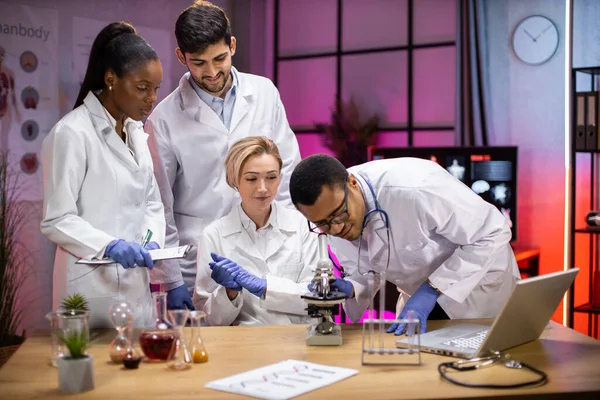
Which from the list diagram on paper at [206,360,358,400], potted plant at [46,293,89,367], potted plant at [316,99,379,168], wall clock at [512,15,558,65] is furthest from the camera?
potted plant at [316,99,379,168]

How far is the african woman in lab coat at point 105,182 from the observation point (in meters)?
2.30

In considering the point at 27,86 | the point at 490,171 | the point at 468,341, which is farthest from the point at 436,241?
the point at 27,86

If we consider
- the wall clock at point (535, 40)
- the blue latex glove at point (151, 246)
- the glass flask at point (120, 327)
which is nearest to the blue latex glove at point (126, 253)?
the blue latex glove at point (151, 246)

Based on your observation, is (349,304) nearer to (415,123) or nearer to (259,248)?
(259,248)

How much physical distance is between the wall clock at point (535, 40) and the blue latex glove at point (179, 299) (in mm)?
3348

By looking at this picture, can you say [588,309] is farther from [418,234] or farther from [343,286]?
[343,286]

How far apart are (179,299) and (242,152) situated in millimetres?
630

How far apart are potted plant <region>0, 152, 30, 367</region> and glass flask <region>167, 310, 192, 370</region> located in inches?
101

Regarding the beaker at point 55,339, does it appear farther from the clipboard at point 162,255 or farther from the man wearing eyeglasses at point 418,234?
the man wearing eyeglasses at point 418,234

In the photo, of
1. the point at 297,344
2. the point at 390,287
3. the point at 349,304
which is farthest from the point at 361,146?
the point at 297,344

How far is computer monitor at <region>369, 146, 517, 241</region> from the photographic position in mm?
4922

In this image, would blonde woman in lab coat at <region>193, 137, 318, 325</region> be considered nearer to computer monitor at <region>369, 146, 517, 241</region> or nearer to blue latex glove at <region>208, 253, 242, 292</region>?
blue latex glove at <region>208, 253, 242, 292</region>

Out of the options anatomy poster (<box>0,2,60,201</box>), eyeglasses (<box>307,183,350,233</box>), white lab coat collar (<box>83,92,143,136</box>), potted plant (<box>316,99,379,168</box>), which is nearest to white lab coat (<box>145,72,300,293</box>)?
white lab coat collar (<box>83,92,143,136</box>)

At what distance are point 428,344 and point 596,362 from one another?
447 mm
